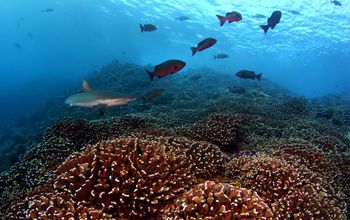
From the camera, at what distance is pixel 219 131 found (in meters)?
6.91

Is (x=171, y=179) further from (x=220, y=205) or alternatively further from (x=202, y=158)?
(x=202, y=158)

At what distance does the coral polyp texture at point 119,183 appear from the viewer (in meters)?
3.50

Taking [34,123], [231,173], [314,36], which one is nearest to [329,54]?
[314,36]

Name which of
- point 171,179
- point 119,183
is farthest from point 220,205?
point 119,183

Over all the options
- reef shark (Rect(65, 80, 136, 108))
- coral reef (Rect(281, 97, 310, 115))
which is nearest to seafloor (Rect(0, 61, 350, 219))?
reef shark (Rect(65, 80, 136, 108))

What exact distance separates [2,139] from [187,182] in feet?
88.5

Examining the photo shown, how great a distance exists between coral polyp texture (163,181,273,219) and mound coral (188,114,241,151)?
341cm

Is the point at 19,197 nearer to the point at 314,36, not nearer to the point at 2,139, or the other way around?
the point at 2,139

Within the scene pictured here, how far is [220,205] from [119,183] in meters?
1.47

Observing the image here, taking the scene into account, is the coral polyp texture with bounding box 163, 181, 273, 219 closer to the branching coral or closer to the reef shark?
the reef shark

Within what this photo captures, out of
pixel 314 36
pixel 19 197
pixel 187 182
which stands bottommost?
pixel 314 36

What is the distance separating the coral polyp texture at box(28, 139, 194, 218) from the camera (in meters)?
3.50

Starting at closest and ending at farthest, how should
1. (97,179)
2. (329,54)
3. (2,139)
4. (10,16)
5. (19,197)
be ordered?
(97,179)
(19,197)
(2,139)
(329,54)
(10,16)

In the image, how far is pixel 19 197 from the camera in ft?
14.9
